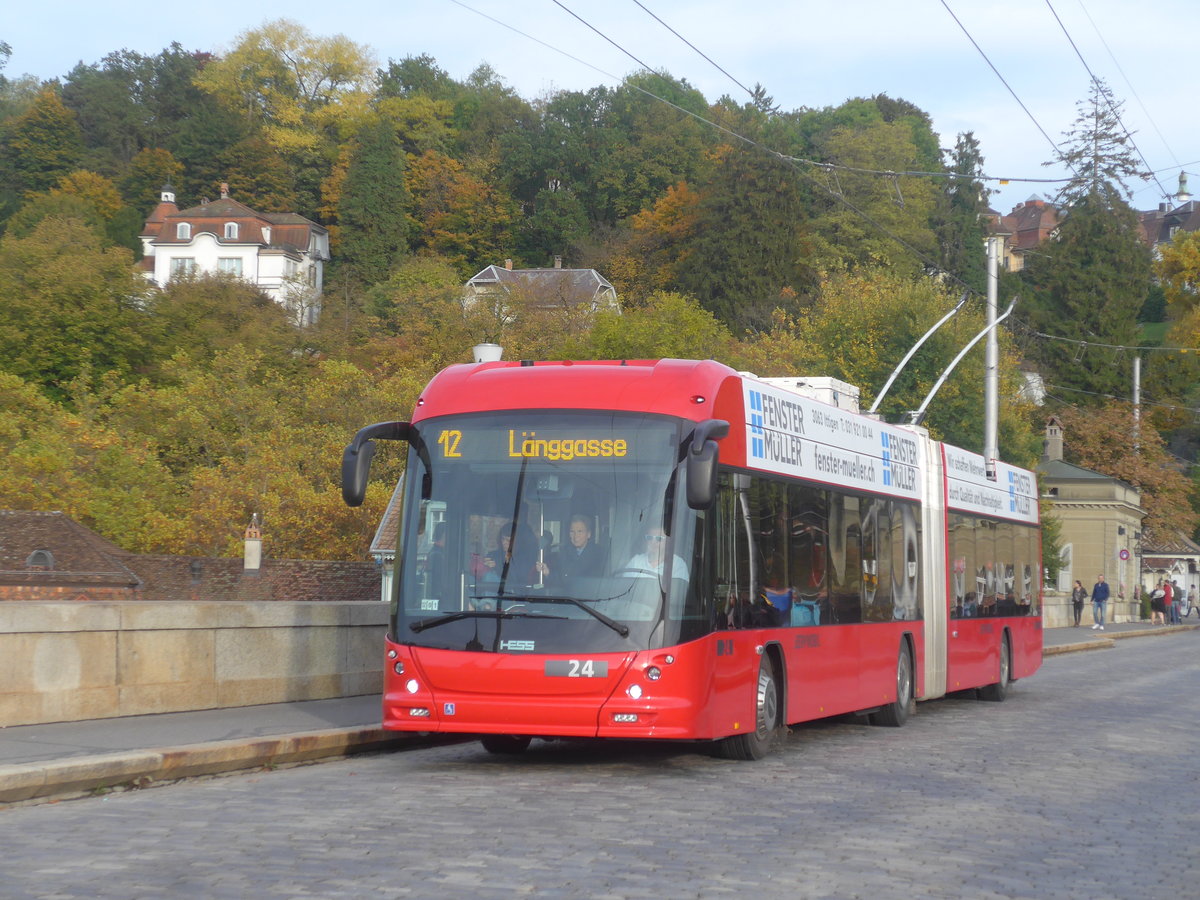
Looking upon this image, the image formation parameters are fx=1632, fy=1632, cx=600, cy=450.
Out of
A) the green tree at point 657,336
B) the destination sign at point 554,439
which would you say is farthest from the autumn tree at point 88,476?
the destination sign at point 554,439

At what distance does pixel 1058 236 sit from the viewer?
98.3 m

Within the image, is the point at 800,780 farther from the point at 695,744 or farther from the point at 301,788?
the point at 301,788

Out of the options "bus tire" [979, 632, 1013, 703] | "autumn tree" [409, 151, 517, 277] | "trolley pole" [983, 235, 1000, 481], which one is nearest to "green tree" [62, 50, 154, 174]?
"autumn tree" [409, 151, 517, 277]

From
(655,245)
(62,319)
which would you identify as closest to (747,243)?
(655,245)

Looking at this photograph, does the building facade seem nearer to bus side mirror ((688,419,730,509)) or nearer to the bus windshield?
the bus windshield

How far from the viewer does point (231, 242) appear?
4675 inches

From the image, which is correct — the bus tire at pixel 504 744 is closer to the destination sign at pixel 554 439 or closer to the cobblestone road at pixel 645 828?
the cobblestone road at pixel 645 828

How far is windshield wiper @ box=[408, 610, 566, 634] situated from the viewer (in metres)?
11.8

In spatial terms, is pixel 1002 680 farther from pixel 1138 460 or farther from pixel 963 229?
pixel 963 229

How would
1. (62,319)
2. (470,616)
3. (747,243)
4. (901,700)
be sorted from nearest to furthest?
(470,616), (901,700), (62,319), (747,243)

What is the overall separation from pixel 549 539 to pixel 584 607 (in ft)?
1.93

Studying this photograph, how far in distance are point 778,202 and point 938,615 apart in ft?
259

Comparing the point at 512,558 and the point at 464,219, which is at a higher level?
the point at 464,219

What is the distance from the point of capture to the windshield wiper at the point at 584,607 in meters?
11.6
